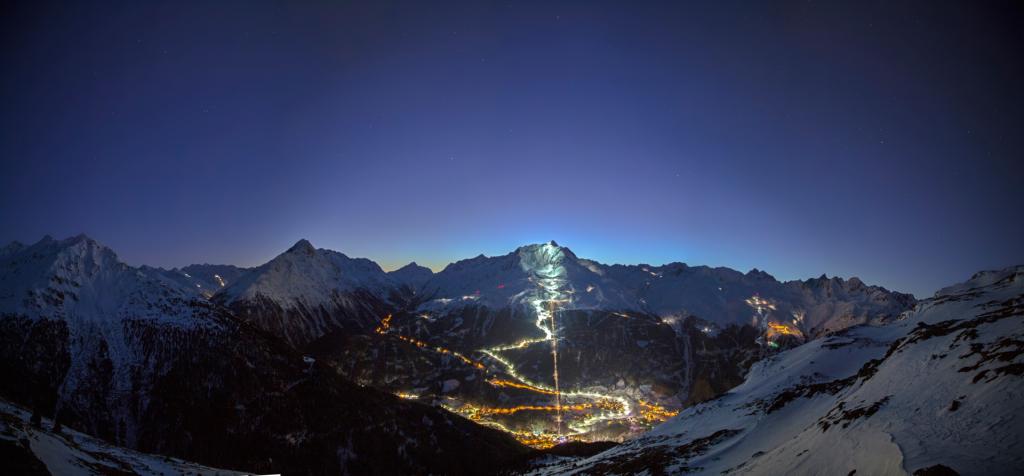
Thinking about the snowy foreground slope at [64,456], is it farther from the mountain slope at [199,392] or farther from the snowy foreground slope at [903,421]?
the mountain slope at [199,392]

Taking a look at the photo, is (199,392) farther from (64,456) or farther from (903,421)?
(903,421)

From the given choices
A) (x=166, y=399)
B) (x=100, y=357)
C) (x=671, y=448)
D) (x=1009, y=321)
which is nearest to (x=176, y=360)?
(x=166, y=399)

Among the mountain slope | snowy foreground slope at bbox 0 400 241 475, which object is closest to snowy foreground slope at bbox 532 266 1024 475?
snowy foreground slope at bbox 0 400 241 475

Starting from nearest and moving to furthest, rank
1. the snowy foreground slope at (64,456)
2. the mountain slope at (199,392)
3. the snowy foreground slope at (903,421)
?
the snowy foreground slope at (903,421), the snowy foreground slope at (64,456), the mountain slope at (199,392)

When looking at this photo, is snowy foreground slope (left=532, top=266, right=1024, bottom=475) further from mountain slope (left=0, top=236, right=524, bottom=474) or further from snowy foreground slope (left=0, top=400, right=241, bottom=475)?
mountain slope (left=0, top=236, right=524, bottom=474)

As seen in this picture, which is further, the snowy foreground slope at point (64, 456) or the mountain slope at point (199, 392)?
the mountain slope at point (199, 392)

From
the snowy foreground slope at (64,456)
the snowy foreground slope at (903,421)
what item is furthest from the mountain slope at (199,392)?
the snowy foreground slope at (903,421)

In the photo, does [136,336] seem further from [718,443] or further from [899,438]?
[899,438]
